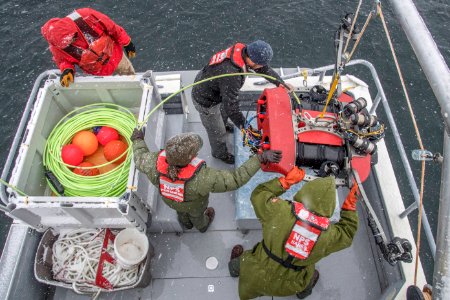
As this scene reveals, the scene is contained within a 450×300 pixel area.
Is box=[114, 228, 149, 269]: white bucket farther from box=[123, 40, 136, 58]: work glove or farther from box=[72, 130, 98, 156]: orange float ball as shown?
box=[123, 40, 136, 58]: work glove

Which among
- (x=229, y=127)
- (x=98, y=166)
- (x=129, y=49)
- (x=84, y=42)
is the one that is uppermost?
(x=84, y=42)

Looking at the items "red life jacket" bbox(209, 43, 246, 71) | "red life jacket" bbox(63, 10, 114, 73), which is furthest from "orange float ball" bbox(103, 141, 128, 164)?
"red life jacket" bbox(209, 43, 246, 71)

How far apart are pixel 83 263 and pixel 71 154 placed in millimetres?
1164

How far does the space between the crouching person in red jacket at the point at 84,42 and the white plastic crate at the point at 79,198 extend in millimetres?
331

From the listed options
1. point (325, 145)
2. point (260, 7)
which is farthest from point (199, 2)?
point (325, 145)

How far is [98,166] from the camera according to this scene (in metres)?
3.64

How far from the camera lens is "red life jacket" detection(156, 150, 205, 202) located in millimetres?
3109

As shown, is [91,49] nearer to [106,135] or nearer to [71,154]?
[106,135]

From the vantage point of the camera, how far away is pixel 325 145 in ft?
11.1

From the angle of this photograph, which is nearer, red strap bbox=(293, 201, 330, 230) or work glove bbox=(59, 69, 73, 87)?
red strap bbox=(293, 201, 330, 230)

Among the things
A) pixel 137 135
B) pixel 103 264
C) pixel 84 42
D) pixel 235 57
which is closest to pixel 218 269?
pixel 103 264

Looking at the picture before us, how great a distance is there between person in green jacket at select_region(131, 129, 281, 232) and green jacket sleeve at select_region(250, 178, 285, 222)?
0.19 meters

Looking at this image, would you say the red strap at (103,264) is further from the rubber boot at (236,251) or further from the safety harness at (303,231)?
the safety harness at (303,231)

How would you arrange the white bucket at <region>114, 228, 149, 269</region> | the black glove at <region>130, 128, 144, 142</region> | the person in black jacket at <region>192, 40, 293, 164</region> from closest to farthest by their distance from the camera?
the black glove at <region>130, 128, 144, 142</region>
the person in black jacket at <region>192, 40, 293, 164</region>
the white bucket at <region>114, 228, 149, 269</region>
